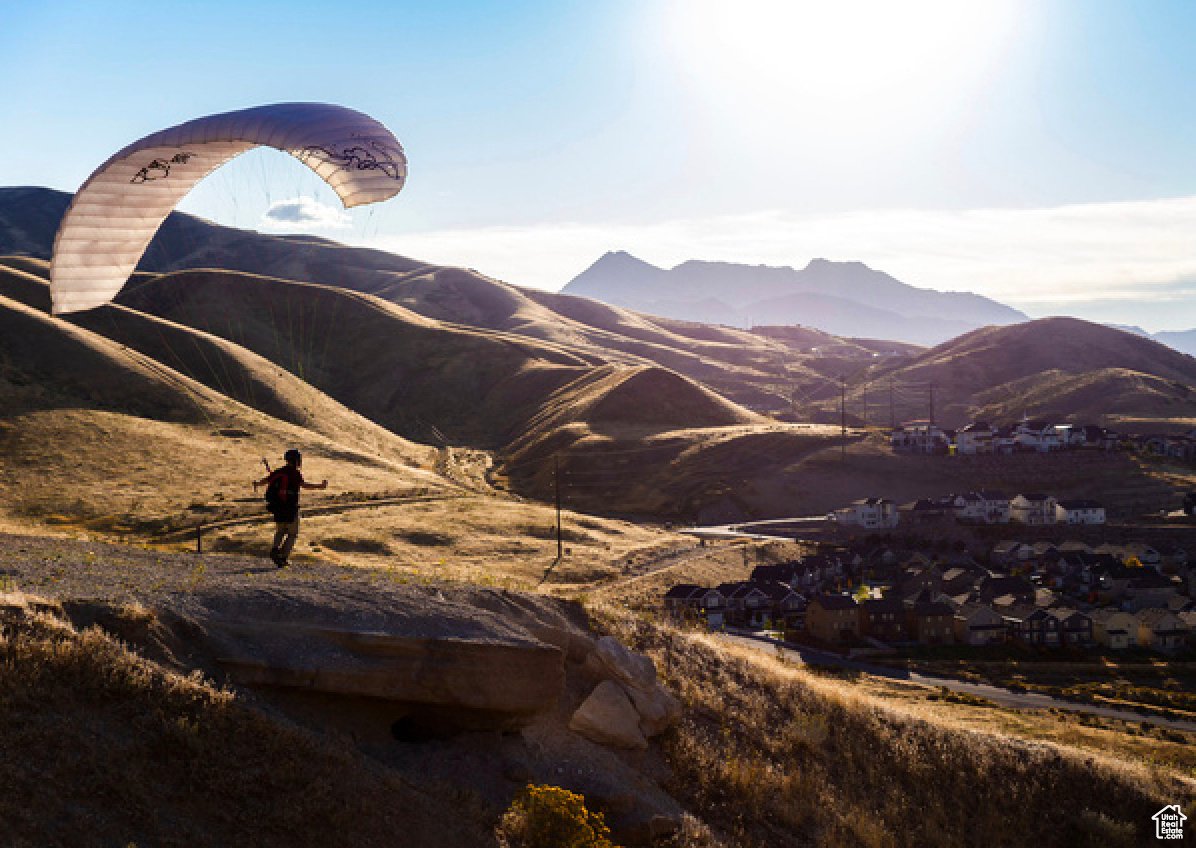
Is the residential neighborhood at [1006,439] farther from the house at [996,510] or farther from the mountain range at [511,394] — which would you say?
the house at [996,510]

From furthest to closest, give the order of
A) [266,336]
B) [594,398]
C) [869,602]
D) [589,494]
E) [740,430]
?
1. [266,336]
2. [594,398]
3. [740,430]
4. [589,494]
5. [869,602]

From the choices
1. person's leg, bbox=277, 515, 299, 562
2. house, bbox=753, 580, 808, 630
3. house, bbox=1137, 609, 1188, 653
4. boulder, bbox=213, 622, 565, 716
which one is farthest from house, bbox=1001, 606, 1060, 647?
person's leg, bbox=277, 515, 299, 562

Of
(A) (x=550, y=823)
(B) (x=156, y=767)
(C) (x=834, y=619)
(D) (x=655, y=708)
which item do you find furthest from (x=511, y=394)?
(B) (x=156, y=767)

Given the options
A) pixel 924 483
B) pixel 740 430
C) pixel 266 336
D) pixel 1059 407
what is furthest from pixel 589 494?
pixel 1059 407

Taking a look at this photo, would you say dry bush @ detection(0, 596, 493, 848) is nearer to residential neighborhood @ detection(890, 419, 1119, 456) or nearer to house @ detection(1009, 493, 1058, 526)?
house @ detection(1009, 493, 1058, 526)

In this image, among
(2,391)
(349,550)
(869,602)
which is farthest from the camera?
(2,391)

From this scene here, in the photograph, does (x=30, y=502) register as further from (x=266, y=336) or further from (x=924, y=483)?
(x=266, y=336)
